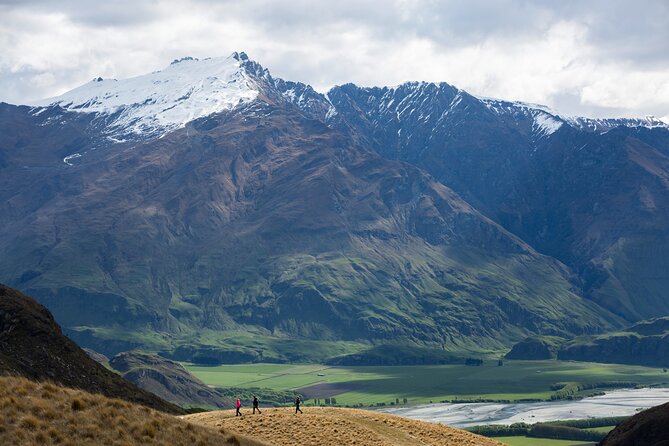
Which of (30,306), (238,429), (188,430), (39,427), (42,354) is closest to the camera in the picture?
(39,427)

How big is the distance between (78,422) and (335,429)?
1446 inches

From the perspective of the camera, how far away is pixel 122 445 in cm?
6009

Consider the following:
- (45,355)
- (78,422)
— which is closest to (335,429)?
(78,422)

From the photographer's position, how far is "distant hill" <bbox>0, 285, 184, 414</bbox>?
163337 millimetres

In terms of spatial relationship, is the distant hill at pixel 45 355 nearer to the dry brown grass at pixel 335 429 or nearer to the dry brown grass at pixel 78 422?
the dry brown grass at pixel 335 429

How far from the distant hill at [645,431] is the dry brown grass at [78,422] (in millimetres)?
89101

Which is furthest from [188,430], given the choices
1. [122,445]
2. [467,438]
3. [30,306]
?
[30,306]

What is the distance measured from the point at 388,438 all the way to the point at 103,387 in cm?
8863

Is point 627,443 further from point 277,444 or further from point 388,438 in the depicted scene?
point 277,444

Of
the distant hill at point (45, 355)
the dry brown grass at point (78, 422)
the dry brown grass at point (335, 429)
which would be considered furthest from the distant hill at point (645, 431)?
the dry brown grass at point (78, 422)

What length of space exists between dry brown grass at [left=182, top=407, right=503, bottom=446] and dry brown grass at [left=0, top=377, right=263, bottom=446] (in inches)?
880

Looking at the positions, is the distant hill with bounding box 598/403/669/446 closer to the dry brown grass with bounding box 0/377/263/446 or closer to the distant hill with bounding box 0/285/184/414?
the distant hill with bounding box 0/285/184/414

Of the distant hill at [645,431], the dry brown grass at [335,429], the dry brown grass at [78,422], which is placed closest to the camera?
the dry brown grass at [78,422]

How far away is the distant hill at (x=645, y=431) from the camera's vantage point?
467 feet
